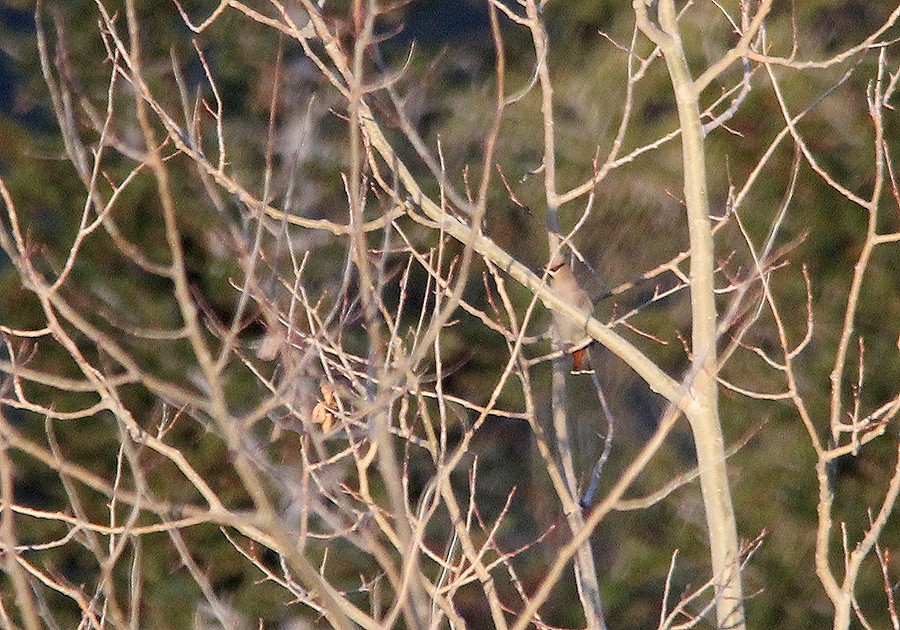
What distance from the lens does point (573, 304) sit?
478 centimetres

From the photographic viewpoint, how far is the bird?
194 inches

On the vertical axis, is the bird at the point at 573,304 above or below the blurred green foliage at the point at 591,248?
above

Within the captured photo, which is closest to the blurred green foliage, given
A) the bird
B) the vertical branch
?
the bird

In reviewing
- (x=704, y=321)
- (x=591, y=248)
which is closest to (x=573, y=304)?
(x=704, y=321)

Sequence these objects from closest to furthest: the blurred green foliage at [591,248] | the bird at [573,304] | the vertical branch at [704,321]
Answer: the vertical branch at [704,321]
the bird at [573,304]
the blurred green foliage at [591,248]

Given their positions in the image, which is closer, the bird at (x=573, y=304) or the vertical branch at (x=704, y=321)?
the vertical branch at (x=704, y=321)

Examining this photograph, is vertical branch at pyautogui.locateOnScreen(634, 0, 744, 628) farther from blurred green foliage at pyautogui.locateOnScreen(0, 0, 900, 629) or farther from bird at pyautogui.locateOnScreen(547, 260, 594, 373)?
blurred green foliage at pyautogui.locateOnScreen(0, 0, 900, 629)

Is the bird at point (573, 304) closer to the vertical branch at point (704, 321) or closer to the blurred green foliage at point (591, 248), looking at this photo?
the vertical branch at point (704, 321)

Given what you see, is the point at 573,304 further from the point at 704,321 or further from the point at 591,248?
the point at 591,248

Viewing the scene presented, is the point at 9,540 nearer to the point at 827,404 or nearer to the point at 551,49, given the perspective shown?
the point at 827,404

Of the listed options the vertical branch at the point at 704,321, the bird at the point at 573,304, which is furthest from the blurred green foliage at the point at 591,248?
the vertical branch at the point at 704,321

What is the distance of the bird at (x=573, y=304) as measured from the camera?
16.1ft

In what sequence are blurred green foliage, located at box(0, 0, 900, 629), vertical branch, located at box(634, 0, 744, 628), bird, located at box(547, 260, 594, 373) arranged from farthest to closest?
blurred green foliage, located at box(0, 0, 900, 629), bird, located at box(547, 260, 594, 373), vertical branch, located at box(634, 0, 744, 628)

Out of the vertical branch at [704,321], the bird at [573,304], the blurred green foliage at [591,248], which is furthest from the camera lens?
the blurred green foliage at [591,248]
